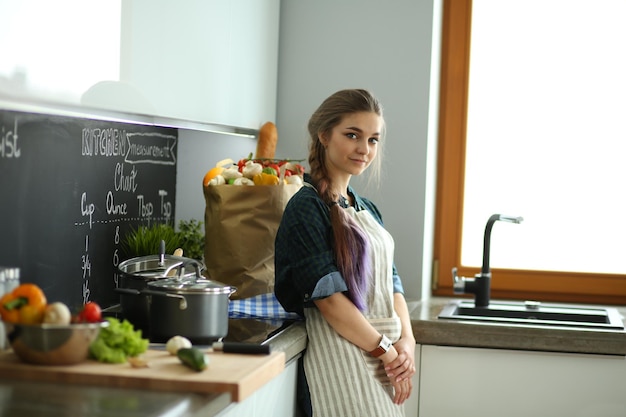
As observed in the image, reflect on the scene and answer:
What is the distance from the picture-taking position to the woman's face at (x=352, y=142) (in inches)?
82.2

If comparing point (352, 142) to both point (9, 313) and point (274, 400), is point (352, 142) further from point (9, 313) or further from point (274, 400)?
point (9, 313)

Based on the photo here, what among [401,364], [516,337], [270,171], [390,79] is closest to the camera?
[401,364]

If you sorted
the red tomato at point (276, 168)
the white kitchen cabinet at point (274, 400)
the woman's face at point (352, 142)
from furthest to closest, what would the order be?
the red tomato at point (276, 168)
the woman's face at point (352, 142)
the white kitchen cabinet at point (274, 400)

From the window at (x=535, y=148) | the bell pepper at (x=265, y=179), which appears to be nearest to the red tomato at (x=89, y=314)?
the bell pepper at (x=265, y=179)

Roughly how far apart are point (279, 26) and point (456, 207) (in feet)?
2.76

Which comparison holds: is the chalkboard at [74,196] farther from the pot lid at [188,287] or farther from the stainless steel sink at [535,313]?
the stainless steel sink at [535,313]

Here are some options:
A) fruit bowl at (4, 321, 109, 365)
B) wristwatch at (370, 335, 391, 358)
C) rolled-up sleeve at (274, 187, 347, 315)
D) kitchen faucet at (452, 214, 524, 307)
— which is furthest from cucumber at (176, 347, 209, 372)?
kitchen faucet at (452, 214, 524, 307)

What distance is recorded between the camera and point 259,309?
220 cm

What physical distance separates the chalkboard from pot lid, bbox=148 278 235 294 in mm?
296

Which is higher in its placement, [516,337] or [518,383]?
[516,337]

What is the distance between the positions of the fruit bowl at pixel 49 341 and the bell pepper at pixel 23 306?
0.01 meters

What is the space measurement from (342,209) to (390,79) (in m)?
0.96

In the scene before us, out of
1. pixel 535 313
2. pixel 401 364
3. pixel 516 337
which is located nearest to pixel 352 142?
pixel 401 364

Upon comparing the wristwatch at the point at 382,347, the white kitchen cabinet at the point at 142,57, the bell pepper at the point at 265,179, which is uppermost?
the white kitchen cabinet at the point at 142,57
